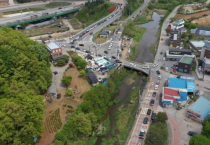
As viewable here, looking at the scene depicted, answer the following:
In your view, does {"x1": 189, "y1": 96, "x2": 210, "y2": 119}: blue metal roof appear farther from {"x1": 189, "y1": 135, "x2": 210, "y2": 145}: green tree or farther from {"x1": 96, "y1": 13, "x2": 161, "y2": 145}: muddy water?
{"x1": 96, "y1": 13, "x2": 161, "y2": 145}: muddy water

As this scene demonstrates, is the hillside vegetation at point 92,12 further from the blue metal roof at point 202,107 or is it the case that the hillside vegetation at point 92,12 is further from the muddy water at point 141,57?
the blue metal roof at point 202,107

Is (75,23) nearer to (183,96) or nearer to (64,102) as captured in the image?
(64,102)

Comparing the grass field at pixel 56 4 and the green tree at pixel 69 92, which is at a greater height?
the grass field at pixel 56 4

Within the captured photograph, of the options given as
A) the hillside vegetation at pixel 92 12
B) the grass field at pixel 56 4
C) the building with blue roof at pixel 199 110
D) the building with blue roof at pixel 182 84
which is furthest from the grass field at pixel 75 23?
the building with blue roof at pixel 199 110

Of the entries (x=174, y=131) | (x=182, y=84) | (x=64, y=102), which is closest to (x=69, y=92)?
(x=64, y=102)

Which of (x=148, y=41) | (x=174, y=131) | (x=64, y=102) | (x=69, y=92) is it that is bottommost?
(x=174, y=131)

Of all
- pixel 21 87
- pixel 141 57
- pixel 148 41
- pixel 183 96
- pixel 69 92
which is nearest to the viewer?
pixel 21 87

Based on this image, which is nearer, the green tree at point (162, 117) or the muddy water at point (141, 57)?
the green tree at point (162, 117)
